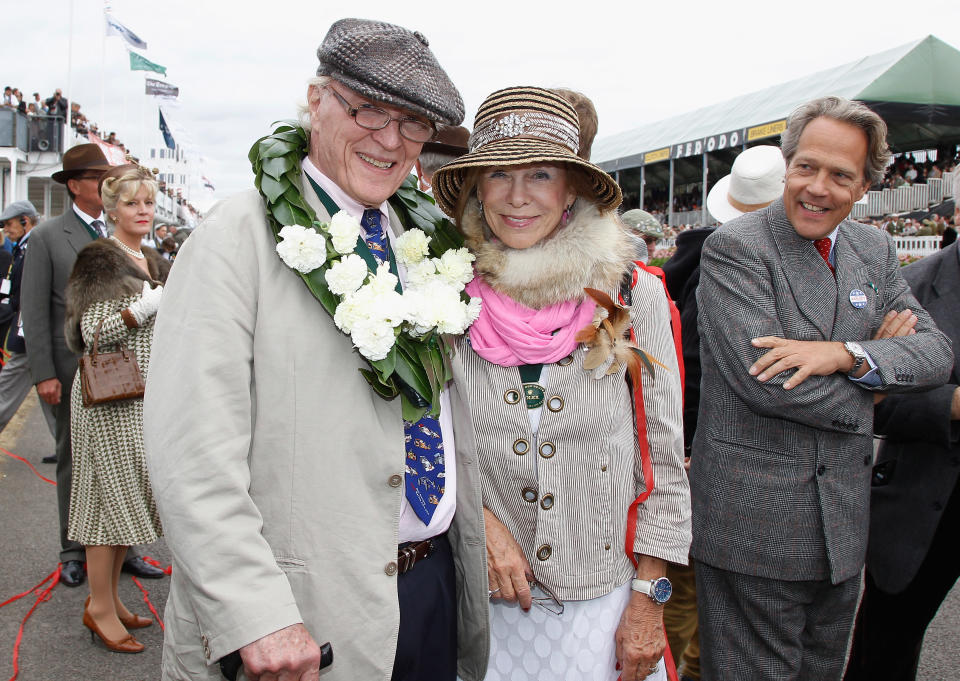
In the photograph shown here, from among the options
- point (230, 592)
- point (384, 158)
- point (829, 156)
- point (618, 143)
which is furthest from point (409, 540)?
point (618, 143)

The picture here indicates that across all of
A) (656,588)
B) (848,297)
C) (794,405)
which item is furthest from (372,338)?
(848,297)

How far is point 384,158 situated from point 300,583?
1.05m

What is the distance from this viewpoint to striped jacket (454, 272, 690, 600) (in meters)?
2.08

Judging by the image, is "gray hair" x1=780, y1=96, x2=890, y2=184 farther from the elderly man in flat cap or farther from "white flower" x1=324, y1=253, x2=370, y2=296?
"white flower" x1=324, y1=253, x2=370, y2=296

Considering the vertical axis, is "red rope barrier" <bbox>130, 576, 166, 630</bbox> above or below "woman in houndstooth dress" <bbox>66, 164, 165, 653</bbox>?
below

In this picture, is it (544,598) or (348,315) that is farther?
(544,598)

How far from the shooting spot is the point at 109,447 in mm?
3652

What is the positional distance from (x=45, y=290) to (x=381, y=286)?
11.5ft

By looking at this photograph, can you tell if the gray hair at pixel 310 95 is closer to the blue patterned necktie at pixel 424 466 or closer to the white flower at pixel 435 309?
the blue patterned necktie at pixel 424 466

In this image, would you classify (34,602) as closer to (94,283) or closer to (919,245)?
(94,283)

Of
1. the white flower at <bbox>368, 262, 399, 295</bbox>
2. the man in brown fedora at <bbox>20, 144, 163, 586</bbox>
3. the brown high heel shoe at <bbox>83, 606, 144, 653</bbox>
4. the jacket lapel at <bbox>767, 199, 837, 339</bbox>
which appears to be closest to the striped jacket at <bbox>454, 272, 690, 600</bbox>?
the white flower at <bbox>368, 262, 399, 295</bbox>

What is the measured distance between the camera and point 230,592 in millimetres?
1445

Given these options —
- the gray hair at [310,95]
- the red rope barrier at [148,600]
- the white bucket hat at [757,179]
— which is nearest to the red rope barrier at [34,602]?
the red rope barrier at [148,600]

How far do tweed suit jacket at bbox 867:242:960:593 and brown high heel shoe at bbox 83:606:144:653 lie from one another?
341cm
